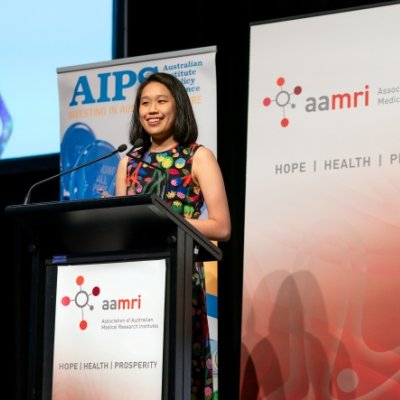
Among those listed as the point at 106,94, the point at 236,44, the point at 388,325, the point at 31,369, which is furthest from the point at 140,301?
the point at 236,44

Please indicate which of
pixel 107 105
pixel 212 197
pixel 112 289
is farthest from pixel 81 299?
pixel 107 105

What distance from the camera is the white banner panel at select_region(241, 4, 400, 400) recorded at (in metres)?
3.41

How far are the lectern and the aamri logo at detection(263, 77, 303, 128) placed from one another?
1672mm

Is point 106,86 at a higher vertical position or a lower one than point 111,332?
higher

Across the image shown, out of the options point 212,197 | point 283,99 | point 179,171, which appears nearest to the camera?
point 212,197

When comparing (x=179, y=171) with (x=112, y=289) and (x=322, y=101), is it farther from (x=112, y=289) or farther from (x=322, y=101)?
(x=322, y=101)

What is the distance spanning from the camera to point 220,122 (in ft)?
14.6

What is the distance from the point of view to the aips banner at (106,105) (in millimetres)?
3930

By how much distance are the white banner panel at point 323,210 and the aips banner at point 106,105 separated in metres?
0.27

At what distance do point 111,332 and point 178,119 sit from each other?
1.09 metres

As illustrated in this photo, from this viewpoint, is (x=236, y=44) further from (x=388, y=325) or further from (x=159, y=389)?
(x=159, y=389)

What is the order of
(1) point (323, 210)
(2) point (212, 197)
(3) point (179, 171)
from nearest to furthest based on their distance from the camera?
(2) point (212, 197), (3) point (179, 171), (1) point (323, 210)

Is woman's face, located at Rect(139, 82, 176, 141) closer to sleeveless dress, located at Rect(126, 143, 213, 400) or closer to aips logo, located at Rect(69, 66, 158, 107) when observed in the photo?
sleeveless dress, located at Rect(126, 143, 213, 400)

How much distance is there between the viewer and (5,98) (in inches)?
183
